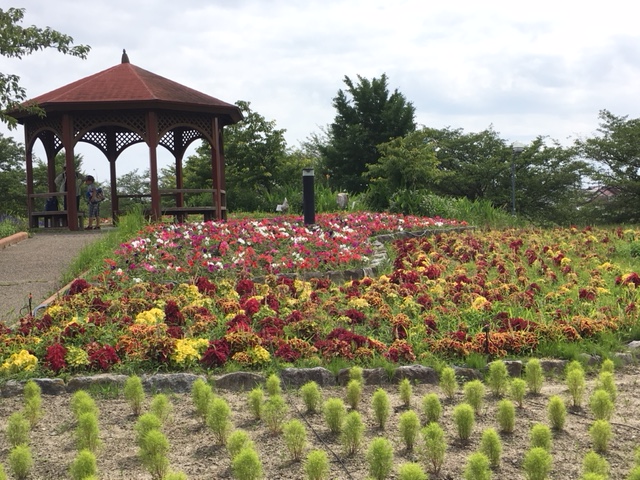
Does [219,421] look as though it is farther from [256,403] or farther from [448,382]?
[448,382]

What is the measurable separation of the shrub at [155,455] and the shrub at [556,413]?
2.07m

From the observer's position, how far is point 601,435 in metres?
3.47

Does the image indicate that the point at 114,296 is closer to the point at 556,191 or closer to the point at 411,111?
the point at 556,191

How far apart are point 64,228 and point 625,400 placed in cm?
1245

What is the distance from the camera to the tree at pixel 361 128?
102ft

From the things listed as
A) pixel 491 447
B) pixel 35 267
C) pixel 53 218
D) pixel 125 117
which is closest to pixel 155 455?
pixel 491 447

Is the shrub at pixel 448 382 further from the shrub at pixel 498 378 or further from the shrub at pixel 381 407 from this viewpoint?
the shrub at pixel 381 407

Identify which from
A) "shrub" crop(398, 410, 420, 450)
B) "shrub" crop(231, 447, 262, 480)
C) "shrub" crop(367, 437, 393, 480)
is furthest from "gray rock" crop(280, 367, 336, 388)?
"shrub" crop(231, 447, 262, 480)

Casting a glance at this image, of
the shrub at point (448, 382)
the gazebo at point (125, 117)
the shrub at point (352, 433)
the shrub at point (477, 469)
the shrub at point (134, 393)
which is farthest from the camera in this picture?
the gazebo at point (125, 117)

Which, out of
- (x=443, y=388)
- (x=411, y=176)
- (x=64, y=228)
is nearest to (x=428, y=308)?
(x=443, y=388)

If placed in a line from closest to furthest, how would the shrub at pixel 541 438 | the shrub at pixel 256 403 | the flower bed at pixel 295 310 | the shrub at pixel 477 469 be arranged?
the shrub at pixel 477 469 < the shrub at pixel 541 438 < the shrub at pixel 256 403 < the flower bed at pixel 295 310

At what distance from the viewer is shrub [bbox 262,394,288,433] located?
148 inches

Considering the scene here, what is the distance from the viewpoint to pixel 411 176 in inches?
778

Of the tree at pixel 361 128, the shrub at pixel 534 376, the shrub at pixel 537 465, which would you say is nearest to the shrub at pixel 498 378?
the shrub at pixel 534 376
